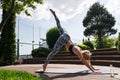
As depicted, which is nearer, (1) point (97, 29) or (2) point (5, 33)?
(2) point (5, 33)

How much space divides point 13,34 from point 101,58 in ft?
23.3

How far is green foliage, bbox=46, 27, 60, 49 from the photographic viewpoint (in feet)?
99.0

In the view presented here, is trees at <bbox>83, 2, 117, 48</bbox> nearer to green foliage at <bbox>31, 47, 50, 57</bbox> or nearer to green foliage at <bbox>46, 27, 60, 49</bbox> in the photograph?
green foliage at <bbox>46, 27, 60, 49</bbox>

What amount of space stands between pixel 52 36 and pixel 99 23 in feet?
62.3

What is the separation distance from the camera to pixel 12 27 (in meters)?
25.0

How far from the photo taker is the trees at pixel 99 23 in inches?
1876

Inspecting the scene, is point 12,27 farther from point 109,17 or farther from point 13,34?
point 109,17

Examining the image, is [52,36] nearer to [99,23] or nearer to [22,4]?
[22,4]

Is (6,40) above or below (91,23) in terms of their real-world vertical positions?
below

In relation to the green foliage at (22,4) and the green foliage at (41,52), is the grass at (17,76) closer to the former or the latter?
the green foliage at (22,4)

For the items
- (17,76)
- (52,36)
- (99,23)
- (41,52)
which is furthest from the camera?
(99,23)

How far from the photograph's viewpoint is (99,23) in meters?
48.0

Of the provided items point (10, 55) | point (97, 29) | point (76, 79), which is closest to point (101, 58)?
point (10, 55)

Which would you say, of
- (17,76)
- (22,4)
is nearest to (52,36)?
(22,4)
